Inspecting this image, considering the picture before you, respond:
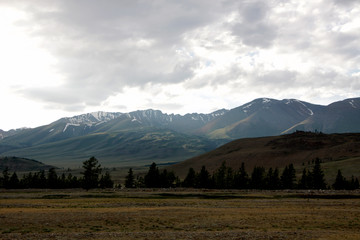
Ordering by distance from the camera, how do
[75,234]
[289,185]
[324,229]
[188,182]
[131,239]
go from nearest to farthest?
1. [131,239]
2. [75,234]
3. [324,229]
4. [289,185]
5. [188,182]

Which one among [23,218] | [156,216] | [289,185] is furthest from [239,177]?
A: [23,218]

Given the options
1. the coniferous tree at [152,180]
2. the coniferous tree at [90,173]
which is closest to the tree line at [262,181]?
the coniferous tree at [152,180]

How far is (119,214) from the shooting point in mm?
39344

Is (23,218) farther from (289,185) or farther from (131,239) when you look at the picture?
(289,185)

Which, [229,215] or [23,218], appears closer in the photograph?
[23,218]

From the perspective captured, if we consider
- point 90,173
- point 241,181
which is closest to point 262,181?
point 241,181

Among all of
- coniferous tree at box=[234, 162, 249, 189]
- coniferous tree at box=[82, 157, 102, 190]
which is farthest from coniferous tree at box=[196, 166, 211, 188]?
coniferous tree at box=[82, 157, 102, 190]

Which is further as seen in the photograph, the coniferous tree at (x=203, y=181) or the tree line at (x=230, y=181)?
the coniferous tree at (x=203, y=181)

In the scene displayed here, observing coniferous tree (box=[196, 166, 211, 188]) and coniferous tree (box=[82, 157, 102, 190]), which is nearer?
coniferous tree (box=[82, 157, 102, 190])

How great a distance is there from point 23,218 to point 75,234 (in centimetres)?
1281

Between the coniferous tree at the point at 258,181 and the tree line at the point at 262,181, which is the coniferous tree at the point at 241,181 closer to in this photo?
the tree line at the point at 262,181

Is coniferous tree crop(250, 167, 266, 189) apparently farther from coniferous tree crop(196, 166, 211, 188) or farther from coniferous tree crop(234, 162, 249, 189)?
coniferous tree crop(196, 166, 211, 188)

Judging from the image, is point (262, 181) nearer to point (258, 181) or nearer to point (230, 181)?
point (258, 181)

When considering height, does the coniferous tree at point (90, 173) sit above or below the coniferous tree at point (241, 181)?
above
